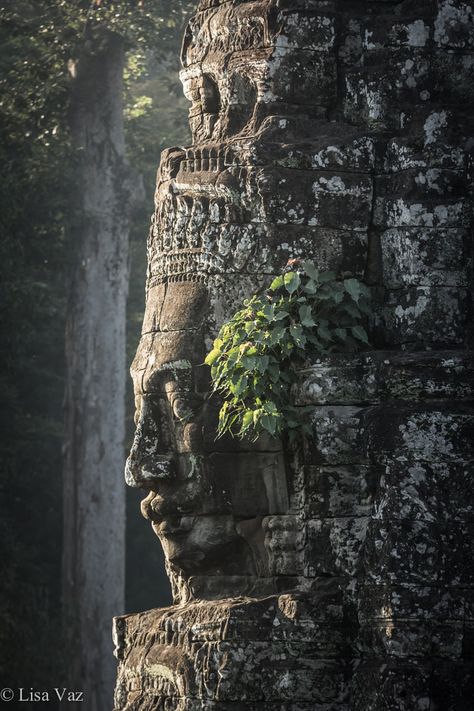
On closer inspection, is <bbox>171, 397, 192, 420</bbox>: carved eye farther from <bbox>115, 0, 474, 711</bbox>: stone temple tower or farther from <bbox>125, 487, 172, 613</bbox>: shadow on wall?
<bbox>125, 487, 172, 613</bbox>: shadow on wall

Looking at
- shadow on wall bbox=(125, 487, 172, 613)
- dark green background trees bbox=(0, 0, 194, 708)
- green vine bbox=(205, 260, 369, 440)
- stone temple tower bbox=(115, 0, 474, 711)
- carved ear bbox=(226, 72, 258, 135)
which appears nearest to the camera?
stone temple tower bbox=(115, 0, 474, 711)

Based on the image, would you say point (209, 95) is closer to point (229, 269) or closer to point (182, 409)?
point (229, 269)

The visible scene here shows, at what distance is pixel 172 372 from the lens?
26.3 feet

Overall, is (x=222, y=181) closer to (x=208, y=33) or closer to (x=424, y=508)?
(x=208, y=33)

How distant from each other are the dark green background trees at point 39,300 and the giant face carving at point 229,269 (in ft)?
25.9

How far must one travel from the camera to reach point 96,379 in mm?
16891

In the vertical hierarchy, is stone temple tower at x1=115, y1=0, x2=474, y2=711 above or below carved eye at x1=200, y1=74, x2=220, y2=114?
below

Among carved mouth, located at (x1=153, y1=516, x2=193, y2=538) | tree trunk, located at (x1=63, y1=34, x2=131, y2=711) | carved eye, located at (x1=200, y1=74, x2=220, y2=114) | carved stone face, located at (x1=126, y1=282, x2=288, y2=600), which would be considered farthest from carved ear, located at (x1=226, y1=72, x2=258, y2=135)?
tree trunk, located at (x1=63, y1=34, x2=131, y2=711)

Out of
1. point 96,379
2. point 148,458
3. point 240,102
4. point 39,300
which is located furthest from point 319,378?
point 39,300

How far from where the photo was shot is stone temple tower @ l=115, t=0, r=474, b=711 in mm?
7223

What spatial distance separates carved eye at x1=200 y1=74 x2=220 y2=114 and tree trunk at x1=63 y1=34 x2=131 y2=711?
8.64 m

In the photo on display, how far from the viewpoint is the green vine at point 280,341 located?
7656 mm

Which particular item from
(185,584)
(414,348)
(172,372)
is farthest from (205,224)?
(185,584)

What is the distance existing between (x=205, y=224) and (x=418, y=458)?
177 cm
